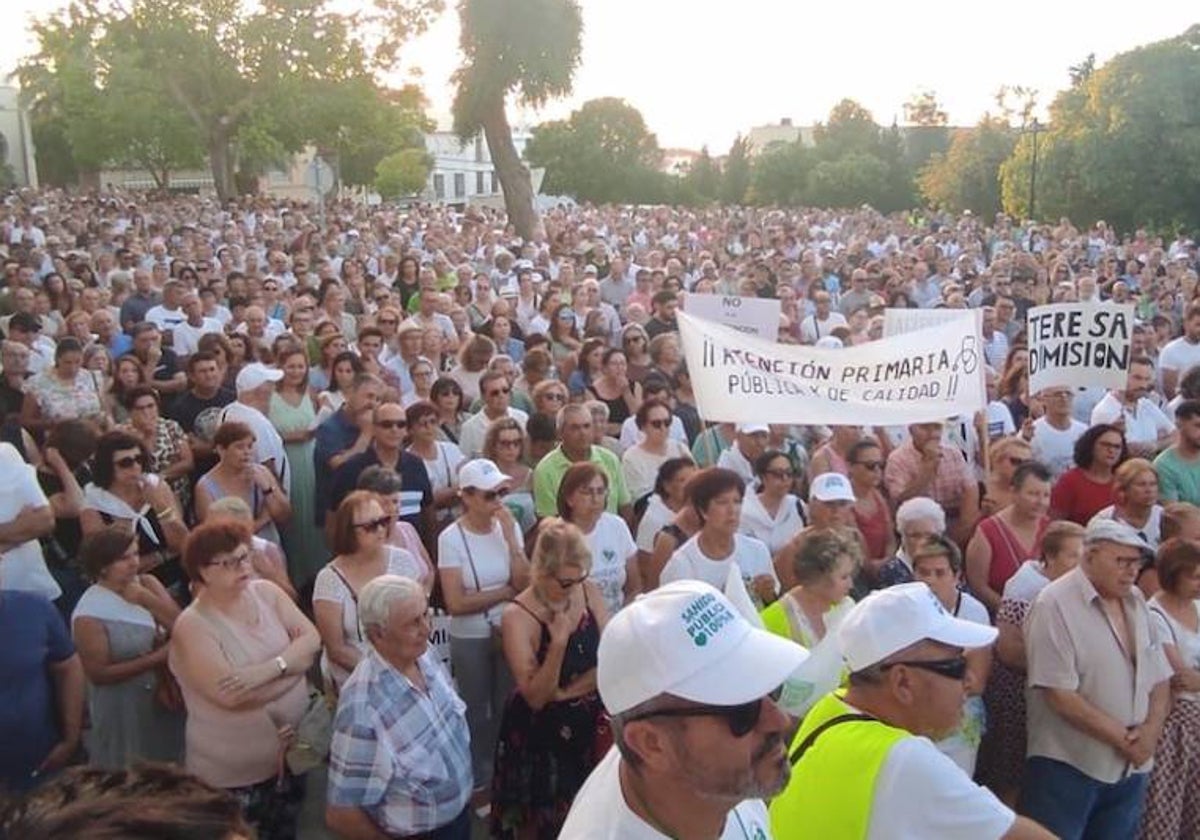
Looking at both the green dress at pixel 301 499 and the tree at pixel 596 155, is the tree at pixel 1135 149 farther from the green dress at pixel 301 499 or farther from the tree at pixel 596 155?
the green dress at pixel 301 499

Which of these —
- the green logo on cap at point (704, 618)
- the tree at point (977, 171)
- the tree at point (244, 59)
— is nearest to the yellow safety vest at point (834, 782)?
the green logo on cap at point (704, 618)

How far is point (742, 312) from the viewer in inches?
386

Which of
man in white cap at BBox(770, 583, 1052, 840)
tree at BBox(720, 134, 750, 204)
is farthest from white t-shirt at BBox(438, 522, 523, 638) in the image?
tree at BBox(720, 134, 750, 204)

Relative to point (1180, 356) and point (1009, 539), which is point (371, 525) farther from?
point (1180, 356)

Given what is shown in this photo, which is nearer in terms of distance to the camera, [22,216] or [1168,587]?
[1168,587]

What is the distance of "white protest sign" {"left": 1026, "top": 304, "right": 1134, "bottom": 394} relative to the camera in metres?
7.70

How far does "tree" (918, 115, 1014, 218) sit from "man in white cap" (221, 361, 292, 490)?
1564 inches

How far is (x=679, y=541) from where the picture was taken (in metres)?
5.37

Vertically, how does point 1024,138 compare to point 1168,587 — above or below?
above

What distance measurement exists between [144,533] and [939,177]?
143 feet

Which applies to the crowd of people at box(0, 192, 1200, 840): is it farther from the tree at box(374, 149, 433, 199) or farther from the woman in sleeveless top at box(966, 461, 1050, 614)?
the tree at box(374, 149, 433, 199)

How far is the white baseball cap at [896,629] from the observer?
111 inches

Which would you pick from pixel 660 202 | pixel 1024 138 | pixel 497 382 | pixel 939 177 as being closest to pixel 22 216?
pixel 497 382

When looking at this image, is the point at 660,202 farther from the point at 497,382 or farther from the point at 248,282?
the point at 497,382
